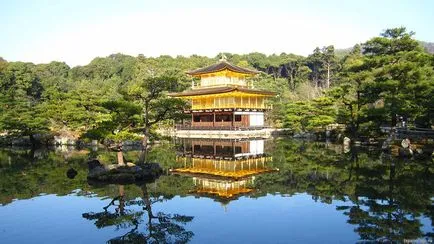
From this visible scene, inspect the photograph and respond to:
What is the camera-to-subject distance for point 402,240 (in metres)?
8.76

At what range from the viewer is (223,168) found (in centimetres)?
2138

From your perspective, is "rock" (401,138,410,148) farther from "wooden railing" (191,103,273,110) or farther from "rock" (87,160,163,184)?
"wooden railing" (191,103,273,110)

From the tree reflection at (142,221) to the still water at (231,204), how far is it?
3 cm

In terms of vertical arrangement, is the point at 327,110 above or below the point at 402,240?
above

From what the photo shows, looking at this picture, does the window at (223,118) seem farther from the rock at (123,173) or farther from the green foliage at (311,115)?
the rock at (123,173)

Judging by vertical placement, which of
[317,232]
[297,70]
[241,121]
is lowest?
[317,232]

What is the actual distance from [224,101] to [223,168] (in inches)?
937

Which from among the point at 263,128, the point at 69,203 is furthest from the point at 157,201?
the point at 263,128

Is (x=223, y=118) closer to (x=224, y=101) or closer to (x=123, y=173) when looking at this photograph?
(x=224, y=101)

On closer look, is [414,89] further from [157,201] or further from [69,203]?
[69,203]

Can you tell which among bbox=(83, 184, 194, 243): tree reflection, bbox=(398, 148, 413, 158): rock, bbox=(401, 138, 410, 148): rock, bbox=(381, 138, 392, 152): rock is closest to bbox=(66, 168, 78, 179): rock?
bbox=(83, 184, 194, 243): tree reflection

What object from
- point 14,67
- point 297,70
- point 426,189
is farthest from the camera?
point 297,70

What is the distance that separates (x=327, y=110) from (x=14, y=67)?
48.9 m

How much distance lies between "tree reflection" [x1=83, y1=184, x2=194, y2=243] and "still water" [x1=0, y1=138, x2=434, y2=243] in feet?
0.09
